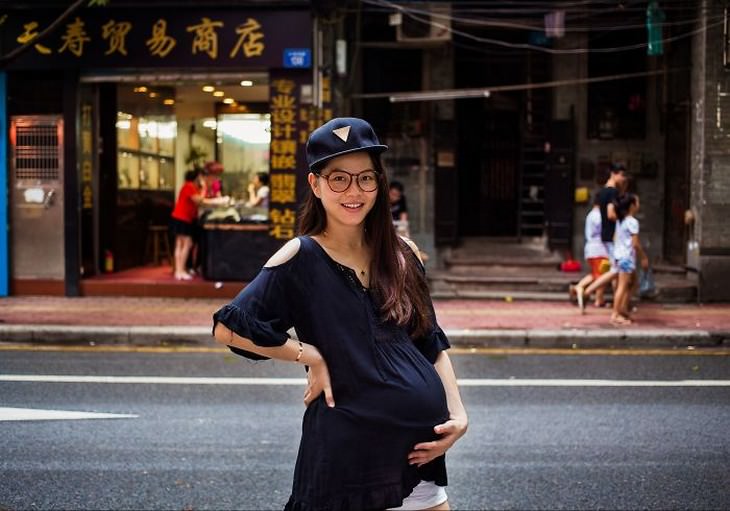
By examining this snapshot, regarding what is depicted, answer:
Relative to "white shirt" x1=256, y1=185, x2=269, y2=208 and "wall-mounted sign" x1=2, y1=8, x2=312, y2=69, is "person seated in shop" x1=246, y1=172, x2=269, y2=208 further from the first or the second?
"wall-mounted sign" x1=2, y1=8, x2=312, y2=69

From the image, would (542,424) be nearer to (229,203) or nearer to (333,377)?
(333,377)

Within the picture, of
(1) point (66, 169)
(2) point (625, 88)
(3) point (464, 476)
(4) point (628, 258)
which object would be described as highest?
(2) point (625, 88)

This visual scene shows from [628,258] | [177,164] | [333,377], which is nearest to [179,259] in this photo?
[177,164]

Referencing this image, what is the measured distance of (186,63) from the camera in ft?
47.4

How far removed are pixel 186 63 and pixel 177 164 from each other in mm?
4051

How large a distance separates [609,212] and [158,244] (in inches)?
364

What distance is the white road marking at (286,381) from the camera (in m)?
8.23

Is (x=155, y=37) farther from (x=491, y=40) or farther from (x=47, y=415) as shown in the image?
(x=47, y=415)

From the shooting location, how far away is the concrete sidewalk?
35.7 ft

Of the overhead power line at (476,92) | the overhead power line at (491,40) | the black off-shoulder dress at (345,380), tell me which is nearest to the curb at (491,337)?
the overhead power line at (476,92)

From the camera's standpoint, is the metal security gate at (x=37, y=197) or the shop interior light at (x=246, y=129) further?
the shop interior light at (x=246, y=129)

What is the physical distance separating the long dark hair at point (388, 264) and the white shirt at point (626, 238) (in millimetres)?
9222

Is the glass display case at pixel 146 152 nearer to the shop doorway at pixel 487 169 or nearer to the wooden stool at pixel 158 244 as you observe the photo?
the wooden stool at pixel 158 244

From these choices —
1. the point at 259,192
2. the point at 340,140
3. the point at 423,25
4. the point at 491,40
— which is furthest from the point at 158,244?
the point at 340,140
